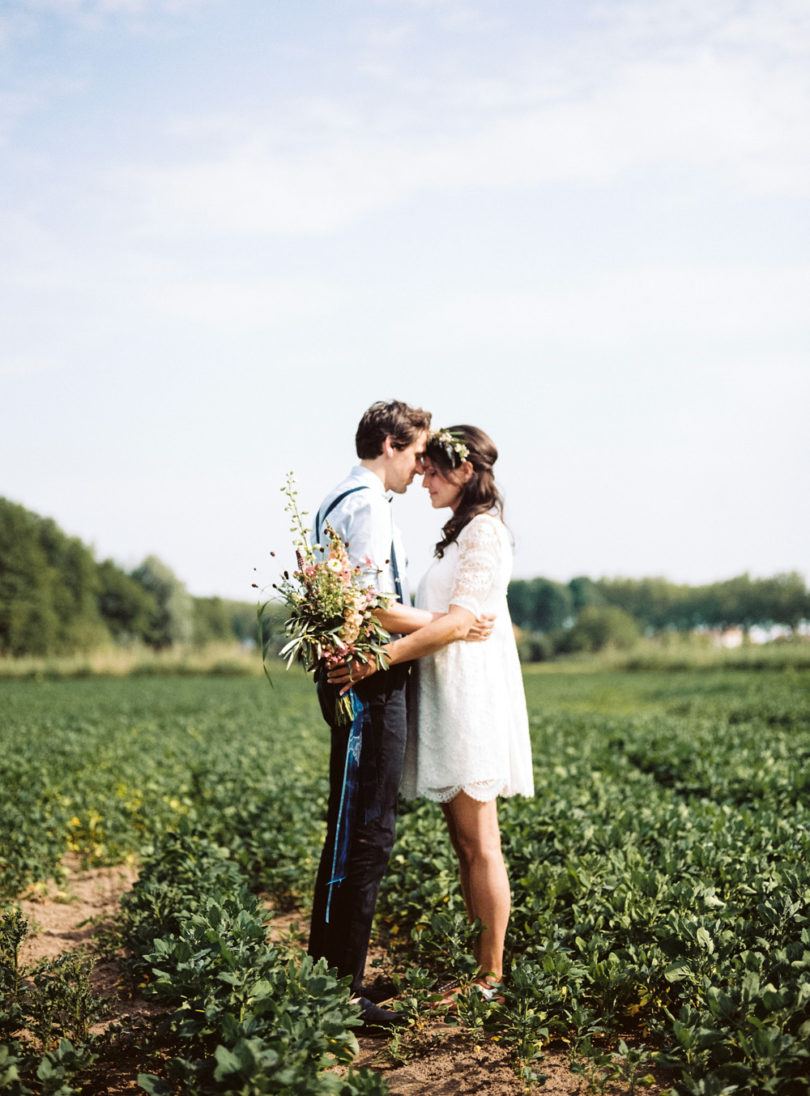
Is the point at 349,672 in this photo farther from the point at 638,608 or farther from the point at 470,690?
the point at 638,608

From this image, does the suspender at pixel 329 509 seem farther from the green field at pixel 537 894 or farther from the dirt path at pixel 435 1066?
the dirt path at pixel 435 1066

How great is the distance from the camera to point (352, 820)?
3717 millimetres

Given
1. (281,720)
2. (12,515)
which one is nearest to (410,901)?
(281,720)

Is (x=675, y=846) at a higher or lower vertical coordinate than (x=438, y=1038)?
higher

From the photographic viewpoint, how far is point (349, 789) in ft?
12.2

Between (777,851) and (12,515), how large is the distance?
62.6m

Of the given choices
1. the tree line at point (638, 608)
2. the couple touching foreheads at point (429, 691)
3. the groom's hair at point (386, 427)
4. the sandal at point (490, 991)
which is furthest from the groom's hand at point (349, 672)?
the tree line at point (638, 608)

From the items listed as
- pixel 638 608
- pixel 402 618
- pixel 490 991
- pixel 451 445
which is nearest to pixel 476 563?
pixel 402 618

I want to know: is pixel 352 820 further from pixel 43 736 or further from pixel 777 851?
pixel 43 736

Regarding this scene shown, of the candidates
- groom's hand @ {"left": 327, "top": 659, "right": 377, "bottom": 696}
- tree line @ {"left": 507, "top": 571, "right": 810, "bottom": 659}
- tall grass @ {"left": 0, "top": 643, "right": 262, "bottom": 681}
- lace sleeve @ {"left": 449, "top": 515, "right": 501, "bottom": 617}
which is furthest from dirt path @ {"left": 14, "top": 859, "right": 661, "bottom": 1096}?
tree line @ {"left": 507, "top": 571, "right": 810, "bottom": 659}

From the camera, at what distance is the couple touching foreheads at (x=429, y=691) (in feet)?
12.2

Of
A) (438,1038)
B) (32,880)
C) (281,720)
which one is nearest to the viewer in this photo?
(438,1038)

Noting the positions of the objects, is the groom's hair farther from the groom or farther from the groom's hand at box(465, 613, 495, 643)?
the groom's hand at box(465, 613, 495, 643)

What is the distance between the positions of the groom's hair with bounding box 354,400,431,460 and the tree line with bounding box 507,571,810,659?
6239 centimetres
